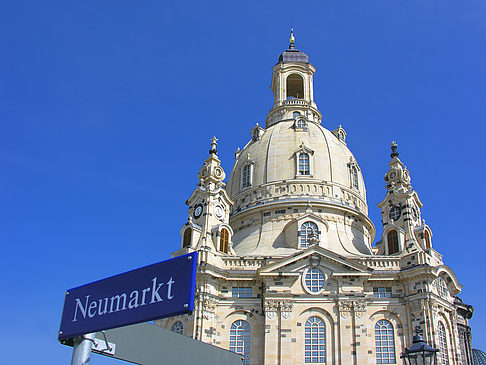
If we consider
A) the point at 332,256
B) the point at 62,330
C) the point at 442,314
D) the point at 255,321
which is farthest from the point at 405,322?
the point at 62,330

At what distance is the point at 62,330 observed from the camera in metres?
10.2

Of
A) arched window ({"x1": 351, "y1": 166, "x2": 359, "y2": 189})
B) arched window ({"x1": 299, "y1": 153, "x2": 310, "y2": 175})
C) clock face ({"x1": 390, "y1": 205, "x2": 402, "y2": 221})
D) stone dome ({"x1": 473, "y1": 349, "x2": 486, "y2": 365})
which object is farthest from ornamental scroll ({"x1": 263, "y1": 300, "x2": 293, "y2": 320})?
stone dome ({"x1": 473, "y1": 349, "x2": 486, "y2": 365})

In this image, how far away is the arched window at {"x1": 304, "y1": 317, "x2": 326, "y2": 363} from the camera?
3991cm

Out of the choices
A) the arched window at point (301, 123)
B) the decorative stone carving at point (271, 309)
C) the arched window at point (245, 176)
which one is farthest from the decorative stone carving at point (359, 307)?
the arched window at point (301, 123)

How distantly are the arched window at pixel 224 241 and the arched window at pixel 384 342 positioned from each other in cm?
1412

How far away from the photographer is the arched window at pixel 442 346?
40625mm

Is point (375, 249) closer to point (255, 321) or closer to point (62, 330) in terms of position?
point (255, 321)

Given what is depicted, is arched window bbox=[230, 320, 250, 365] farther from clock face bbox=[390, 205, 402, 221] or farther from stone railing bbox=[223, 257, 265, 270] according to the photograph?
clock face bbox=[390, 205, 402, 221]

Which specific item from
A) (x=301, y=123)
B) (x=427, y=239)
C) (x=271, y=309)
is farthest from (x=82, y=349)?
(x=301, y=123)

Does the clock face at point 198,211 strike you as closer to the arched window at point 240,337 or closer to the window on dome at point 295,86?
the arched window at point 240,337

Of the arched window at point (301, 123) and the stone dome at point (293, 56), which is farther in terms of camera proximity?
the stone dome at point (293, 56)

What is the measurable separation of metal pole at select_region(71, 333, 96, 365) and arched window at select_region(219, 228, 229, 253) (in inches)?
1454

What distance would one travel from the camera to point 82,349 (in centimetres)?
984

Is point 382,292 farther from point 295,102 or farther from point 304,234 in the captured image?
point 295,102
